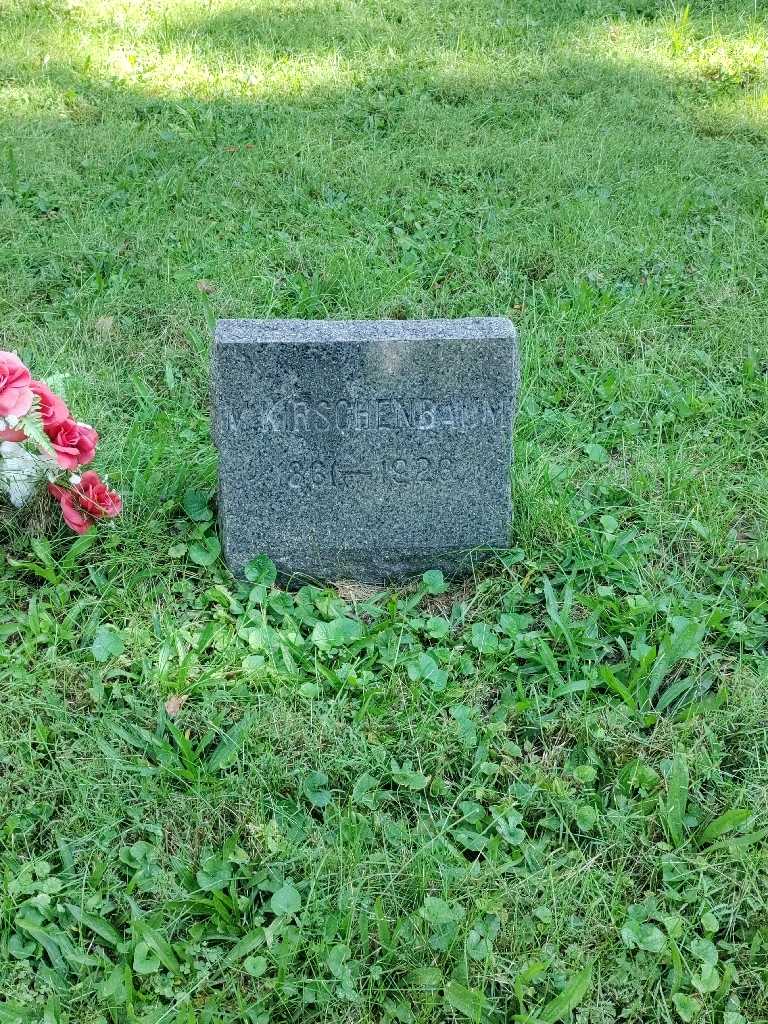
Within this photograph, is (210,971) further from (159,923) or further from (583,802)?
(583,802)

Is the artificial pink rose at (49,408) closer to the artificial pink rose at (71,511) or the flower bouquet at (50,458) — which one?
the flower bouquet at (50,458)

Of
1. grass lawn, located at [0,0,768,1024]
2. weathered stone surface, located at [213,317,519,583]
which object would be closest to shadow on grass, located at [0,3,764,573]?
grass lawn, located at [0,0,768,1024]

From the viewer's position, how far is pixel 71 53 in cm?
519

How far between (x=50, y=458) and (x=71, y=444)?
7 centimetres

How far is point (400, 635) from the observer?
235cm

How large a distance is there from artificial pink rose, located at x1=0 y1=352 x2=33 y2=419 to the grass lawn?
1.39 feet

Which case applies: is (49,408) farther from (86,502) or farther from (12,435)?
(86,502)

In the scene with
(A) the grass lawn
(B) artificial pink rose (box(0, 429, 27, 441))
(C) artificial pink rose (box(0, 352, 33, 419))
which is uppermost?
(C) artificial pink rose (box(0, 352, 33, 419))

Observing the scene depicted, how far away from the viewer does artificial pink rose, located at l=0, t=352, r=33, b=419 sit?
224 centimetres

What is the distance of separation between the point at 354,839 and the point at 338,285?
2330 mm

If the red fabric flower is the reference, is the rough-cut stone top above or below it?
above

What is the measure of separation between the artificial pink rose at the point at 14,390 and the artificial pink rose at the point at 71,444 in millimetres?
118

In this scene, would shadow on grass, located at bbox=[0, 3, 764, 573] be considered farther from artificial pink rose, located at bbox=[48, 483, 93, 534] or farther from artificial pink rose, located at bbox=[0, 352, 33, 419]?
artificial pink rose, located at bbox=[0, 352, 33, 419]

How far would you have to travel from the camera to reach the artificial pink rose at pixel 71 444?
7.81 feet
